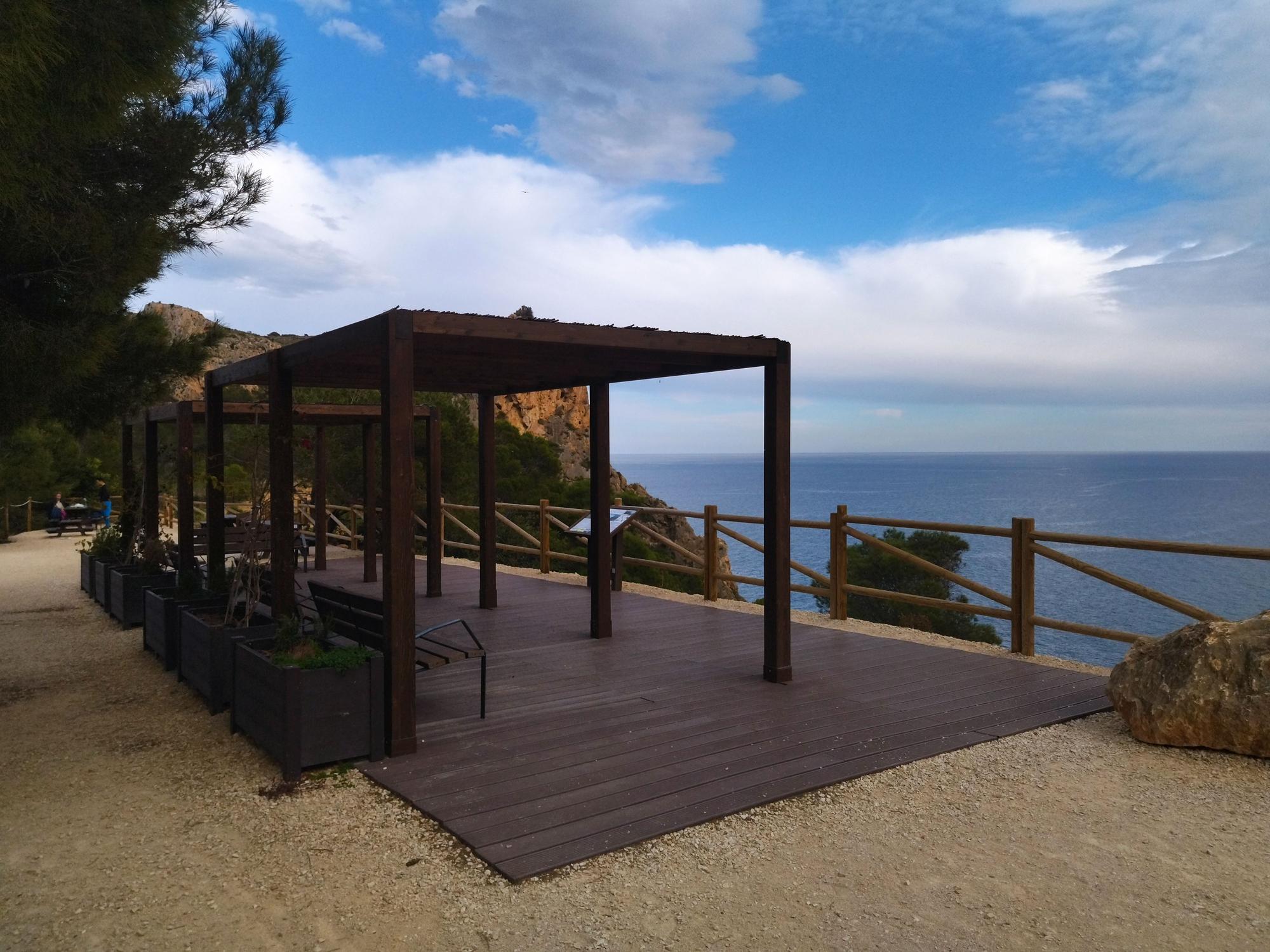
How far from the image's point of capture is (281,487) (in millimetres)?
4992

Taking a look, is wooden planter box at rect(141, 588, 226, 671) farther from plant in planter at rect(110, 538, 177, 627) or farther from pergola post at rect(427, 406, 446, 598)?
pergola post at rect(427, 406, 446, 598)

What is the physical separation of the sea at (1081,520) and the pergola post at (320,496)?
13.2 m

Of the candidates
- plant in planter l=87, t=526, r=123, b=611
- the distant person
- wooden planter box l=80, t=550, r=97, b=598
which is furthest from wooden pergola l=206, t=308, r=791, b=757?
the distant person

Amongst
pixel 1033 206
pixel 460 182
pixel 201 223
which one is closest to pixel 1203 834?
pixel 201 223

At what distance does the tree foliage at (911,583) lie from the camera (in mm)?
17625

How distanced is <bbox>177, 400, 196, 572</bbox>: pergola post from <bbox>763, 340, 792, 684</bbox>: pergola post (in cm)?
461

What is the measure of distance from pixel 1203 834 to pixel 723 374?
3723 mm

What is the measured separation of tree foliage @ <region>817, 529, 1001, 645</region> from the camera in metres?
17.6

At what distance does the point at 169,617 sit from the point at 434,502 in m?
3.23

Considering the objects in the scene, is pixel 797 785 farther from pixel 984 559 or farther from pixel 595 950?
pixel 984 559

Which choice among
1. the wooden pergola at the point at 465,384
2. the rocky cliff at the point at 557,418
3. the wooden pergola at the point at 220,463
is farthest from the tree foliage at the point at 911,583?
the wooden pergola at the point at 465,384

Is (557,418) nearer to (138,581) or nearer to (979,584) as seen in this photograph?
(138,581)

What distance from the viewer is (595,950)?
7.82ft

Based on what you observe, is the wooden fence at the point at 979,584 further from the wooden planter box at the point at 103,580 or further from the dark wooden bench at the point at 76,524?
the dark wooden bench at the point at 76,524
